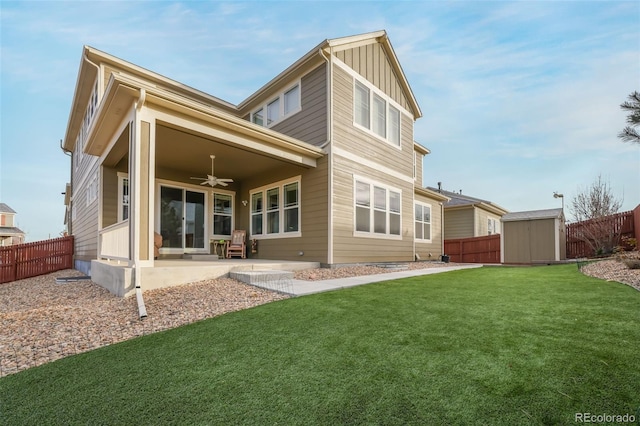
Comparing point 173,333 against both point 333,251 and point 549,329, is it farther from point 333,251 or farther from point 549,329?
point 333,251

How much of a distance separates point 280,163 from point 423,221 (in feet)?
22.7

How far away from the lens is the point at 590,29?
800 centimetres

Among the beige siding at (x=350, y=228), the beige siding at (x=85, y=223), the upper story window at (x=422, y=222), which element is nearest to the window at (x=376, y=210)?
the beige siding at (x=350, y=228)

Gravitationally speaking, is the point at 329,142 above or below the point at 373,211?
above

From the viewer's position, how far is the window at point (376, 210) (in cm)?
910

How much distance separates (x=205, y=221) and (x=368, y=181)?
5.33 meters

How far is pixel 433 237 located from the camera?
13.6 metres

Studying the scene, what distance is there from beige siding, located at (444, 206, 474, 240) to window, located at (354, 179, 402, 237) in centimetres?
915

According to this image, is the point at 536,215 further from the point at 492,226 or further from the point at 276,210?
the point at 276,210

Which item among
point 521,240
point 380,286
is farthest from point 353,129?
point 521,240

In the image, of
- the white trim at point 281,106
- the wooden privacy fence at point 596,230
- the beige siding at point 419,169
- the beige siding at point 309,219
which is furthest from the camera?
the beige siding at point 419,169

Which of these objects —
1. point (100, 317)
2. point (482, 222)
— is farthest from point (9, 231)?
point (482, 222)

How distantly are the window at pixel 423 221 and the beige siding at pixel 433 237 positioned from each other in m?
0.22

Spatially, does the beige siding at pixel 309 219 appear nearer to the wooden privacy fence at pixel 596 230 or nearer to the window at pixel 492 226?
the wooden privacy fence at pixel 596 230
